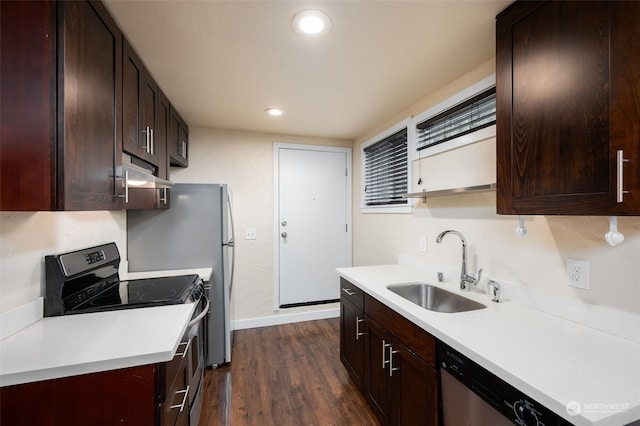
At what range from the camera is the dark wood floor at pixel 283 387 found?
1787mm

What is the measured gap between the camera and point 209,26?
1.33 m

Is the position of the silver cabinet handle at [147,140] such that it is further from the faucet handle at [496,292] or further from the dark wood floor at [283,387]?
the faucet handle at [496,292]

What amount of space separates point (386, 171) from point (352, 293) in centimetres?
136

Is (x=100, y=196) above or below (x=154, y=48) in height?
below

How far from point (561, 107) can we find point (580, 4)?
0.34 meters

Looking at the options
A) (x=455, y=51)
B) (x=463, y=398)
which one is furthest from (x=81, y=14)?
(x=463, y=398)

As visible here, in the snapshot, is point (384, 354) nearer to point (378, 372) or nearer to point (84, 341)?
point (378, 372)

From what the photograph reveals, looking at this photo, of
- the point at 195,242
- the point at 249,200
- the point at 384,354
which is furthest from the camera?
the point at 249,200

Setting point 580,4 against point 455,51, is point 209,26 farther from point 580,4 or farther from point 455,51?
point 580,4

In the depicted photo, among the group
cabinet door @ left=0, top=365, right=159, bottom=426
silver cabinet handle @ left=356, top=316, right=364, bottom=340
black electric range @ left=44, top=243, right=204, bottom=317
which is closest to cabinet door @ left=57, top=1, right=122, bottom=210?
black electric range @ left=44, top=243, right=204, bottom=317

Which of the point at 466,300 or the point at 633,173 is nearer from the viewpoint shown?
the point at 633,173

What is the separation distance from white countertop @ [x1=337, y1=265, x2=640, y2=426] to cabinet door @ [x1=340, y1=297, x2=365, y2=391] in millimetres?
571

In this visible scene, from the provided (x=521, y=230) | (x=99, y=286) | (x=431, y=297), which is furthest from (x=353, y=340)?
(x=99, y=286)

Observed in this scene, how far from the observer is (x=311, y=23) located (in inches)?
Result: 51.5
